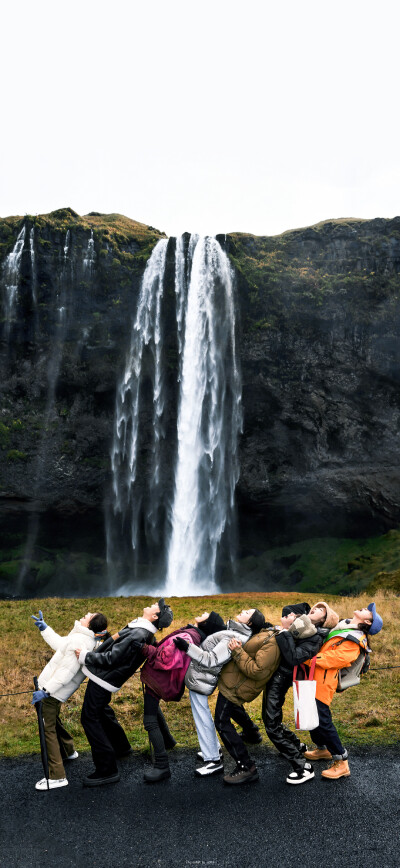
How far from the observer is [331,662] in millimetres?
6766

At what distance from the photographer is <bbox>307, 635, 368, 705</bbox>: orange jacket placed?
677 centimetres

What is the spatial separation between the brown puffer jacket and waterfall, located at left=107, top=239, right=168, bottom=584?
102 feet

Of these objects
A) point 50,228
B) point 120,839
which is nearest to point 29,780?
point 120,839

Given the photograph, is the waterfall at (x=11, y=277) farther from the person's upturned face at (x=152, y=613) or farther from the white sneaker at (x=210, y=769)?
the white sneaker at (x=210, y=769)

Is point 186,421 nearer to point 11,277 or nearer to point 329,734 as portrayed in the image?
point 11,277

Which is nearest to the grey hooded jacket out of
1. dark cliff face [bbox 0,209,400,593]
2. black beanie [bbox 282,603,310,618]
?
black beanie [bbox 282,603,310,618]

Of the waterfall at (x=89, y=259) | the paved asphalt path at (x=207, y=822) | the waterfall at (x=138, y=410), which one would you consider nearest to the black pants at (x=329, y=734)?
the paved asphalt path at (x=207, y=822)

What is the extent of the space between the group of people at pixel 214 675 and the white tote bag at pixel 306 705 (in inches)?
11.0

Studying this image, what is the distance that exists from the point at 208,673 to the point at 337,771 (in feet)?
6.18

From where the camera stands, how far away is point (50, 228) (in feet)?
122

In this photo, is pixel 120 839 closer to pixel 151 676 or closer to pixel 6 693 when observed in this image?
pixel 151 676

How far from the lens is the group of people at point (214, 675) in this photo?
6.71 metres

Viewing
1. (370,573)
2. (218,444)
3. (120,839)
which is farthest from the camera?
(218,444)

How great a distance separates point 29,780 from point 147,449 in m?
31.5
